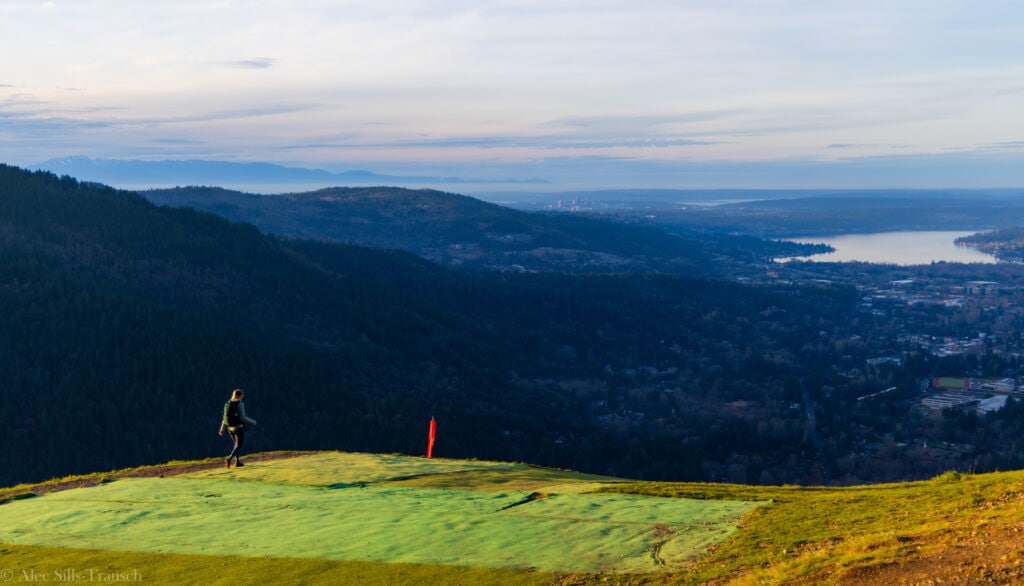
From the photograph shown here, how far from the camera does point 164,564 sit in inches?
801

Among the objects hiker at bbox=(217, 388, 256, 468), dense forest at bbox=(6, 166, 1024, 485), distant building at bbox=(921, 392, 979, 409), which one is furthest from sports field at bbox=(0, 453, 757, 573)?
distant building at bbox=(921, 392, 979, 409)

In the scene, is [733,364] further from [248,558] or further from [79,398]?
[248,558]

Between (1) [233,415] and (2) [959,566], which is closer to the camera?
(2) [959,566]

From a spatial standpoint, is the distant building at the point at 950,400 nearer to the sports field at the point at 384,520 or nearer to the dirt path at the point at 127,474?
the sports field at the point at 384,520

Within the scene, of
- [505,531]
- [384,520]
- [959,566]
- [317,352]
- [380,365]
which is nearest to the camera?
[959,566]

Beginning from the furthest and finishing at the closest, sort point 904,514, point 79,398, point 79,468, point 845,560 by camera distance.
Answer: point 79,398
point 79,468
point 904,514
point 845,560

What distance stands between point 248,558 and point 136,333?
305 feet

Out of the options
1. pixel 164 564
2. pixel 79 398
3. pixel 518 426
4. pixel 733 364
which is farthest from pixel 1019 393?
pixel 164 564

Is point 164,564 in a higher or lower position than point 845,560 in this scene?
lower

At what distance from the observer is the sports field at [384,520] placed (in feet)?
68.1

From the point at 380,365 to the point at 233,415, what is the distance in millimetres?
91352

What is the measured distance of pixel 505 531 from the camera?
22.6 metres

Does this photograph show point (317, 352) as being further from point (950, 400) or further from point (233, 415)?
point (950, 400)

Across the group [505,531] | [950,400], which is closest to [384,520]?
[505,531]
